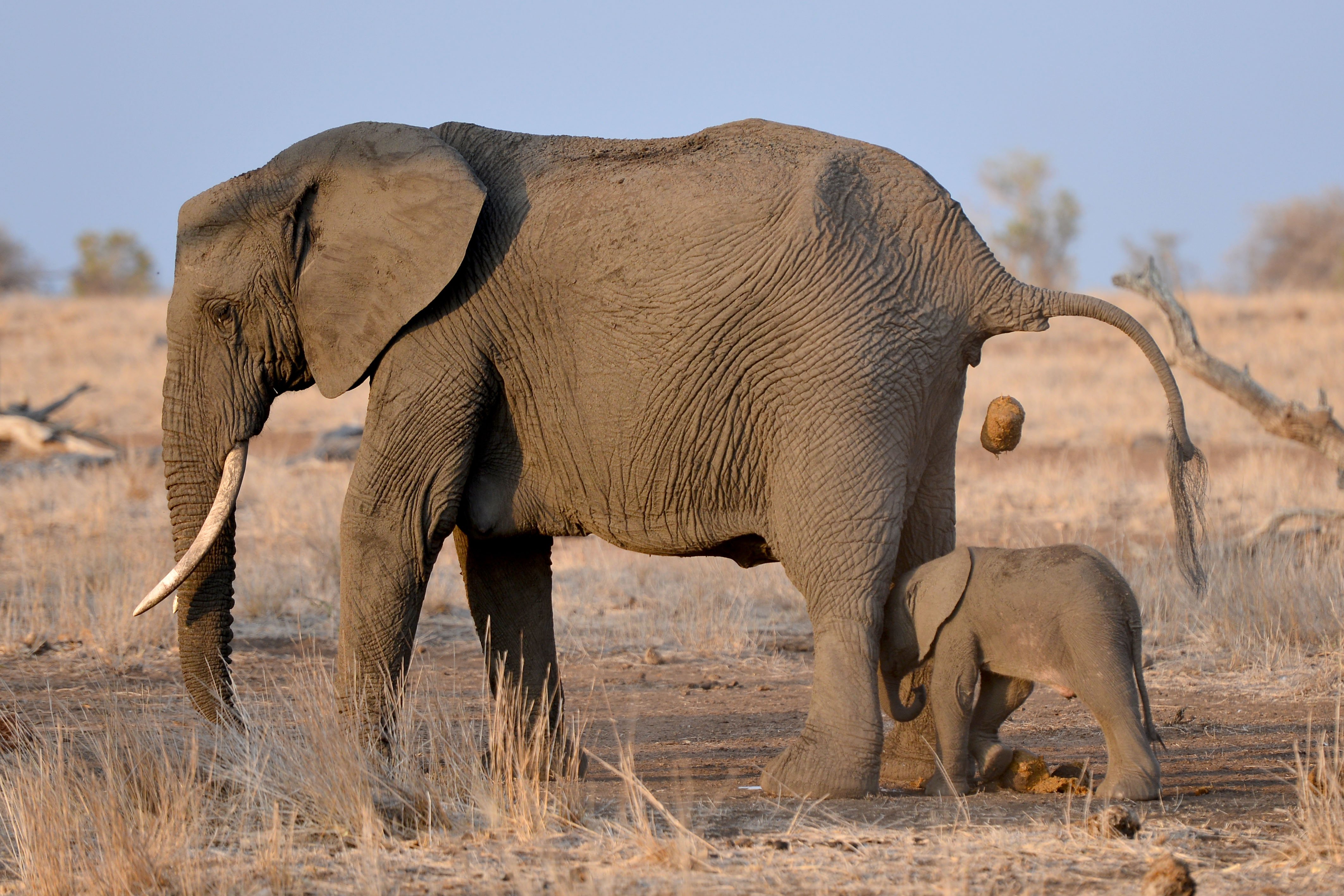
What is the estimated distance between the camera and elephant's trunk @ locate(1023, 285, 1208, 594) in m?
5.52

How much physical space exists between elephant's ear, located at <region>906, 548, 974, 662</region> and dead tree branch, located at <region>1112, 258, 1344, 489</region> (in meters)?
5.69

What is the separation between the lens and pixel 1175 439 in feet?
18.7

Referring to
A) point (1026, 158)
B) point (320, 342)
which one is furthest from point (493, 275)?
point (1026, 158)

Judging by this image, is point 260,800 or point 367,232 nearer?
point 260,800

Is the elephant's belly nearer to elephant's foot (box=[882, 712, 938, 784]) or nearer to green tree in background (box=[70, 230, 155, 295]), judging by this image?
elephant's foot (box=[882, 712, 938, 784])

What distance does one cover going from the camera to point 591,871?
163 inches

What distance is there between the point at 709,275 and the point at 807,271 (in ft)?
1.18

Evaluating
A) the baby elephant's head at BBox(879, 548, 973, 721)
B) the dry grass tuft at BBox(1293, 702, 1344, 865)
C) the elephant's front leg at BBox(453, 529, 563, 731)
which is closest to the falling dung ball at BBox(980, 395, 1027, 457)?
the baby elephant's head at BBox(879, 548, 973, 721)

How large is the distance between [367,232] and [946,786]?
304 centimetres

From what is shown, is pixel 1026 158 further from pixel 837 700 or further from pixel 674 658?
pixel 837 700

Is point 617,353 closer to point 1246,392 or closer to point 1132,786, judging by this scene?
point 1132,786

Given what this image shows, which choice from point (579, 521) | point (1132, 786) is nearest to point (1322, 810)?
point (1132, 786)

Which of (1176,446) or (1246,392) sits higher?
(1246,392)

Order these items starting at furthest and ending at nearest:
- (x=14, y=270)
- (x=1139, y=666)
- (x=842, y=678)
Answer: (x=14, y=270)
(x=842, y=678)
(x=1139, y=666)
